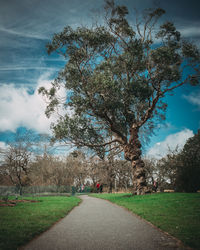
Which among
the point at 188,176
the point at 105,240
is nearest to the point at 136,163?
the point at 188,176

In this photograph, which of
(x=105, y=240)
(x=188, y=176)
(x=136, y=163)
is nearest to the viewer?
(x=105, y=240)

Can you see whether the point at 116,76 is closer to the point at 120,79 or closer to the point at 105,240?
the point at 120,79

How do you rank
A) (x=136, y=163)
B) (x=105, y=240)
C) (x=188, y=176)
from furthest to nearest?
(x=136, y=163)
(x=188, y=176)
(x=105, y=240)

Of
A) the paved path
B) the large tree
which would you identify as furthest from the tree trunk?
the paved path

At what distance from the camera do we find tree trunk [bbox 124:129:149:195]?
1593 centimetres

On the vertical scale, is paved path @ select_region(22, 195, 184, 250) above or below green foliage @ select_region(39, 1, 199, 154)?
below

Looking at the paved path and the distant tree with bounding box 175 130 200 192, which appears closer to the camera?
the paved path

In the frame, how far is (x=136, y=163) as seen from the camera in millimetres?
16250

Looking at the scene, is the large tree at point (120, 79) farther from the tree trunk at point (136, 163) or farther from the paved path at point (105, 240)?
the paved path at point (105, 240)

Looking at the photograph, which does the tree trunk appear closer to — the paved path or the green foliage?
the green foliage

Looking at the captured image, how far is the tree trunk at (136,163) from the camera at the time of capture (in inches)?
627

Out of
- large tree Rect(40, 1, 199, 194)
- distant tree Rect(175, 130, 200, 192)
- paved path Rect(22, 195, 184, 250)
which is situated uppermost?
large tree Rect(40, 1, 199, 194)

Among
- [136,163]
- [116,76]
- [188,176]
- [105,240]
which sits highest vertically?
[116,76]

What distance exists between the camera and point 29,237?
4109mm
